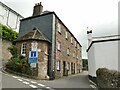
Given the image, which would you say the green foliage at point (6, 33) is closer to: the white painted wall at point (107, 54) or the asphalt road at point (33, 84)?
the asphalt road at point (33, 84)

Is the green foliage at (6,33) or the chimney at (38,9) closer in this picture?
the chimney at (38,9)

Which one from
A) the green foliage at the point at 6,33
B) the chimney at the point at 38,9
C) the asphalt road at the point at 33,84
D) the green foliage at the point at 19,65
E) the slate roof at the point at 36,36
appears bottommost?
the asphalt road at the point at 33,84

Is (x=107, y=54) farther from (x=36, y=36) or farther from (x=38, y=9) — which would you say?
(x=38, y=9)

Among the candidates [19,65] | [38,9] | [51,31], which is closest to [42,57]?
[19,65]

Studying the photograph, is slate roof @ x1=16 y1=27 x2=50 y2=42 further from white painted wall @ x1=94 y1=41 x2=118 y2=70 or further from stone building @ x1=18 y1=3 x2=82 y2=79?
white painted wall @ x1=94 y1=41 x2=118 y2=70

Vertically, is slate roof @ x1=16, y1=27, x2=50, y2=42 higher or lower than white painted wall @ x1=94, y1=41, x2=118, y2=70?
higher

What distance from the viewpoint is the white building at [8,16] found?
29625mm

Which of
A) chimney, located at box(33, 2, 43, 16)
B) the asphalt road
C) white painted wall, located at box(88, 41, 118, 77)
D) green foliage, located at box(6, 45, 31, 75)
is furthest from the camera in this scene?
chimney, located at box(33, 2, 43, 16)

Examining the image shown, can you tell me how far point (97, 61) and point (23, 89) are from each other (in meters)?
6.88

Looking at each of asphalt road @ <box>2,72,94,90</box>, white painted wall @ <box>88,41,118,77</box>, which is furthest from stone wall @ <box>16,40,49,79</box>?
white painted wall @ <box>88,41,118,77</box>

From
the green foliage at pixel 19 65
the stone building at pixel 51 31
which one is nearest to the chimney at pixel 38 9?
the stone building at pixel 51 31

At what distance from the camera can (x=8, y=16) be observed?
3094cm

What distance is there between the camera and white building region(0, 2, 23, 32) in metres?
29.6

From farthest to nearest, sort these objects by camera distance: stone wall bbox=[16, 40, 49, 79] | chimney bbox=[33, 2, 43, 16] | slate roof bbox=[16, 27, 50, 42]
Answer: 1. chimney bbox=[33, 2, 43, 16]
2. slate roof bbox=[16, 27, 50, 42]
3. stone wall bbox=[16, 40, 49, 79]
